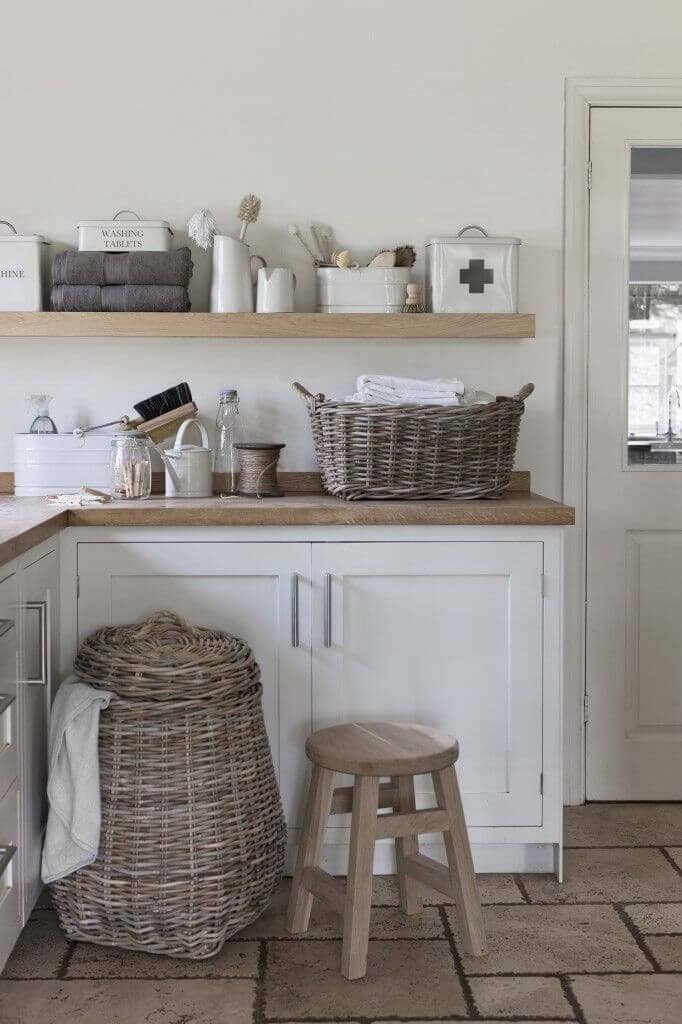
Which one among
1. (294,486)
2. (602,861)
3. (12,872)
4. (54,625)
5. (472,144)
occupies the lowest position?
(602,861)

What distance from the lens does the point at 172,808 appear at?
235 centimetres

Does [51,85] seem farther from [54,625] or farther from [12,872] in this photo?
[12,872]

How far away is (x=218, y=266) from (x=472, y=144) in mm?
784

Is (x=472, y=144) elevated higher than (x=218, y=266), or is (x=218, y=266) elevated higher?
(x=472, y=144)

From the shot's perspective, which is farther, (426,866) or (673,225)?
(673,225)

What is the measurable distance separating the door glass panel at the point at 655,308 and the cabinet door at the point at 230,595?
1187mm

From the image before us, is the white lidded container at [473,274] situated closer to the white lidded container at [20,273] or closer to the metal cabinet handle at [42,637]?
the white lidded container at [20,273]

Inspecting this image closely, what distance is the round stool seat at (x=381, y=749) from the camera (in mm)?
2307

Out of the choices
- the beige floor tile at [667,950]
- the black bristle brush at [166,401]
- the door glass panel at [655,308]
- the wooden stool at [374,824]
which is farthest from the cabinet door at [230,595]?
the door glass panel at [655,308]

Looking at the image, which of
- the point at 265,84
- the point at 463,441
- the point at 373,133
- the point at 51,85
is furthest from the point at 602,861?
the point at 51,85

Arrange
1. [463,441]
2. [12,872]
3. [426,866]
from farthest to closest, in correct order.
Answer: [463,441], [426,866], [12,872]

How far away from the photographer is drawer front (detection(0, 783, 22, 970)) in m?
2.09

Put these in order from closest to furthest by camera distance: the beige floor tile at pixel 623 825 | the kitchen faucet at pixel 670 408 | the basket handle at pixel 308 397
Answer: the basket handle at pixel 308 397 → the beige floor tile at pixel 623 825 → the kitchen faucet at pixel 670 408

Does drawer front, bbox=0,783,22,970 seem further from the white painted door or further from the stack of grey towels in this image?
the white painted door
